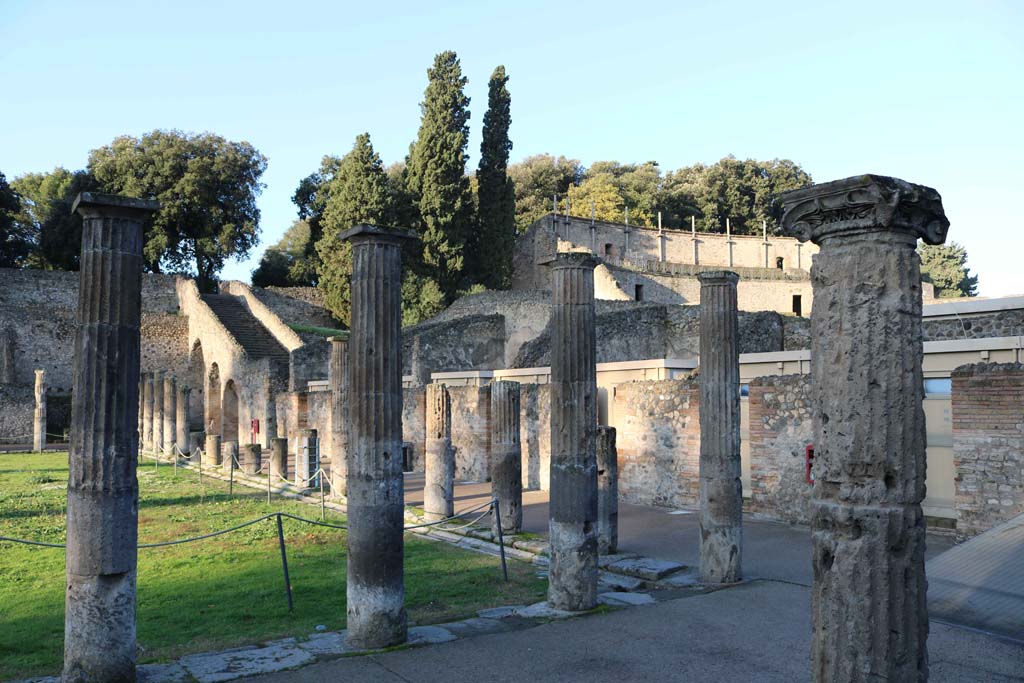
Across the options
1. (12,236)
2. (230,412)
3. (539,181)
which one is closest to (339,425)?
(230,412)

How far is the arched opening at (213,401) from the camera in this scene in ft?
116

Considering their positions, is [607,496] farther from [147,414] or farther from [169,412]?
[147,414]

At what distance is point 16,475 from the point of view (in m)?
19.5

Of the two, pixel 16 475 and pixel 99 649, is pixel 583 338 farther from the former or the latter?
pixel 16 475

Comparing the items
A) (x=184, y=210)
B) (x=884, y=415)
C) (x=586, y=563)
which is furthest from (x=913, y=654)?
(x=184, y=210)

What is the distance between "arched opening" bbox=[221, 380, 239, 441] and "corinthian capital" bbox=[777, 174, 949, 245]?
3195 centimetres

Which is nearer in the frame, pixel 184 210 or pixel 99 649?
pixel 99 649

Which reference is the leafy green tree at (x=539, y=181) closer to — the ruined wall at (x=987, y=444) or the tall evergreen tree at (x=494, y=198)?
the tall evergreen tree at (x=494, y=198)

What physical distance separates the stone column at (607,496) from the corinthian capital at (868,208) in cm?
606

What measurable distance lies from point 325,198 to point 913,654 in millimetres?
44165

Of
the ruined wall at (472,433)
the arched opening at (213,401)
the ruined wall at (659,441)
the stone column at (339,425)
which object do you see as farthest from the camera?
the arched opening at (213,401)

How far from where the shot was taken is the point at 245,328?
121 feet

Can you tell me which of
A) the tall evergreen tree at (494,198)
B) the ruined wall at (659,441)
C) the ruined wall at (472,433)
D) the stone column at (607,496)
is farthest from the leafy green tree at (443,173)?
the stone column at (607,496)

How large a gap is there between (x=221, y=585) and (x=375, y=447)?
9.82ft
